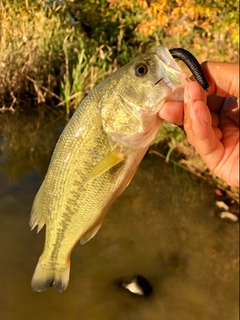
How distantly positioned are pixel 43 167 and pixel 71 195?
51.9 inches

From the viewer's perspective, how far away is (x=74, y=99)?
3852mm

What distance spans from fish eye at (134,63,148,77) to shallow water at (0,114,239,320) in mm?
820

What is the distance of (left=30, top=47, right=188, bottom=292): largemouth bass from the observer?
1554 millimetres

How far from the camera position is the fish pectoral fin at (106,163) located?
1.50m

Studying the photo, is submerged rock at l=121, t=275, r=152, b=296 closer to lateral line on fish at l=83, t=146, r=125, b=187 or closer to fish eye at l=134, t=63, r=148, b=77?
lateral line on fish at l=83, t=146, r=125, b=187

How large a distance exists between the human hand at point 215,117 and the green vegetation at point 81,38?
15.9 inches

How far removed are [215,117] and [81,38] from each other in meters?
1.32

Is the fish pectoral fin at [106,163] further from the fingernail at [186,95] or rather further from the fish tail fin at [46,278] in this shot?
the fish tail fin at [46,278]

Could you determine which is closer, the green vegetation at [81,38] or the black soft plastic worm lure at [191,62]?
the black soft plastic worm lure at [191,62]

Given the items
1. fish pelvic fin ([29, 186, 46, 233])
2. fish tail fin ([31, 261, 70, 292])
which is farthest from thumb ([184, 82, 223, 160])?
fish tail fin ([31, 261, 70, 292])

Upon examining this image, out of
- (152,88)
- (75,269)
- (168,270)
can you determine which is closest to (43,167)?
(75,269)

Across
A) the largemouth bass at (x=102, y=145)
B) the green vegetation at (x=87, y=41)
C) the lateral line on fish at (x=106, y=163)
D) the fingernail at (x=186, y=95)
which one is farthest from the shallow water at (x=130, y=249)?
the fingernail at (x=186, y=95)

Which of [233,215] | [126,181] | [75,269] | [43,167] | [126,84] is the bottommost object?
[233,215]

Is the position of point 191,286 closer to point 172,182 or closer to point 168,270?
point 168,270
